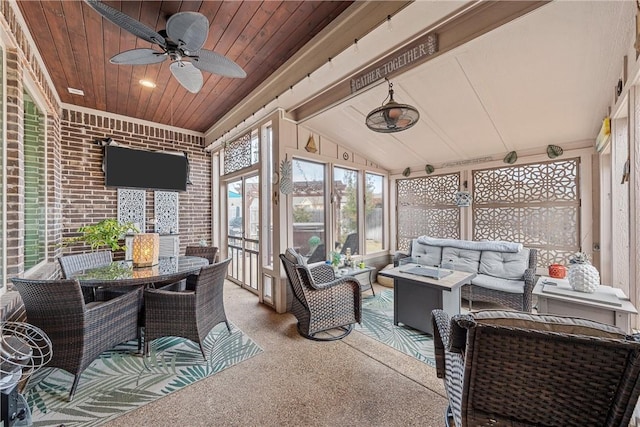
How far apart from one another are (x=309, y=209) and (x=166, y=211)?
266 cm

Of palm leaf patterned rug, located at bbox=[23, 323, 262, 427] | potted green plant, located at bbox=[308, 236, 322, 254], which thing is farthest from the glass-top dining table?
potted green plant, located at bbox=[308, 236, 322, 254]

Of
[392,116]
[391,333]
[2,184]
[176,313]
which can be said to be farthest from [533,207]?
[2,184]

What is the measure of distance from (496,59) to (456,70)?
0.29m

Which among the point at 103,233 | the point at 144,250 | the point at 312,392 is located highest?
the point at 103,233

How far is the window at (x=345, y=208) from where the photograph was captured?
430 centimetres

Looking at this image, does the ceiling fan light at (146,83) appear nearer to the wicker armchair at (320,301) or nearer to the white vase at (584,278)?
the wicker armchair at (320,301)

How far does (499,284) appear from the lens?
128 inches

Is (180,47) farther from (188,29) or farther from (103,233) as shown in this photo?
(103,233)

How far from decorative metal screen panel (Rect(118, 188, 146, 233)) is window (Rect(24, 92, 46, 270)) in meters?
1.18

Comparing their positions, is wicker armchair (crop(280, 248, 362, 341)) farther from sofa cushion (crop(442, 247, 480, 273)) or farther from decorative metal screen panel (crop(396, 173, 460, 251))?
decorative metal screen panel (crop(396, 173, 460, 251))

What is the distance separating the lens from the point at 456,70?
2289mm

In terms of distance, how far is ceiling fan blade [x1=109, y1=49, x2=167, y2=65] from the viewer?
1957 mm

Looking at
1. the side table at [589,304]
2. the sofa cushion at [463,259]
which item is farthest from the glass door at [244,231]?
the side table at [589,304]

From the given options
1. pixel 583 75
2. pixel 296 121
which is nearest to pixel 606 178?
pixel 583 75
